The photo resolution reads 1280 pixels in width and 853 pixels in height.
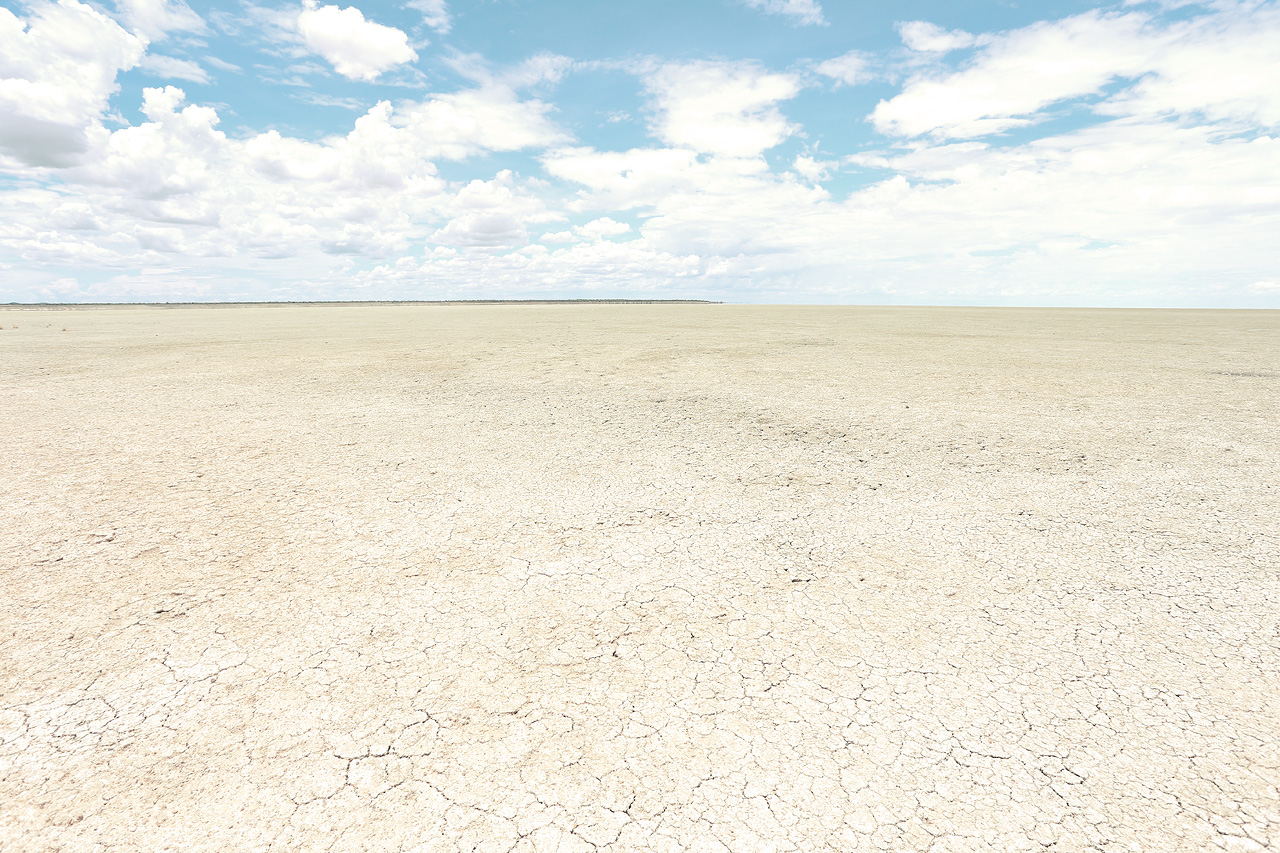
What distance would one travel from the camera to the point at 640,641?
109 inches

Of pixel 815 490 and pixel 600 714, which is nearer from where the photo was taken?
pixel 600 714

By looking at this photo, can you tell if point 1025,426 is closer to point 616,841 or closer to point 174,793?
point 616,841

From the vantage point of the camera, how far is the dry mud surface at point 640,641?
1.90 metres

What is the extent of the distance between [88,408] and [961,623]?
10.5 metres

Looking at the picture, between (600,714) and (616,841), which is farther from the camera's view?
(600,714)

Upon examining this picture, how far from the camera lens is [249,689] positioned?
2449 mm

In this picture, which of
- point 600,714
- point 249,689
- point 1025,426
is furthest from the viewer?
point 1025,426

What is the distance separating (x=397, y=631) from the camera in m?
2.84

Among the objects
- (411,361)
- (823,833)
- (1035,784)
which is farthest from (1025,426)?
(411,361)

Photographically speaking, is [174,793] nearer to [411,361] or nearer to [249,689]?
[249,689]

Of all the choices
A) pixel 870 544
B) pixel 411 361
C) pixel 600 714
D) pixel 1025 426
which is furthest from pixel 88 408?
pixel 1025 426

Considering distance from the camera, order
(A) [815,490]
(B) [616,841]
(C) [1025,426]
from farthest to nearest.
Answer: (C) [1025,426] < (A) [815,490] < (B) [616,841]

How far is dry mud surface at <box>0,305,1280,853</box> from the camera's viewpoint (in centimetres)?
190

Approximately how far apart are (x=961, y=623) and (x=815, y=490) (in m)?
1.93
